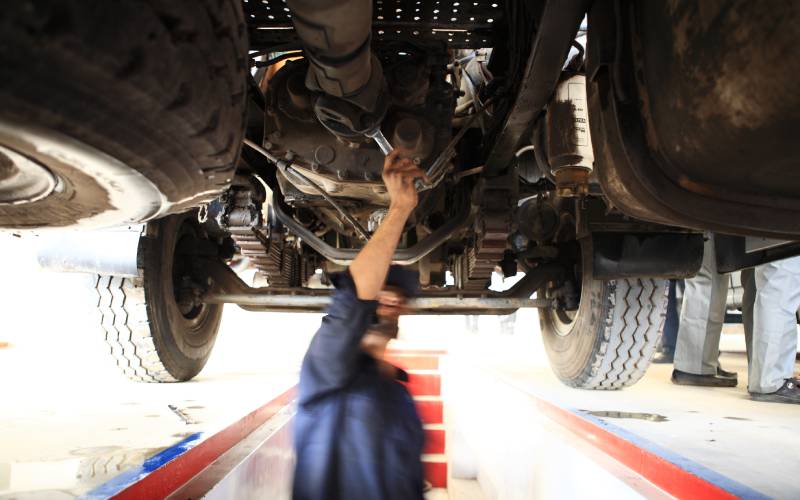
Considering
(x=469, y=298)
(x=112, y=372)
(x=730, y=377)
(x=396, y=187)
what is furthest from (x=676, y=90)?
(x=112, y=372)

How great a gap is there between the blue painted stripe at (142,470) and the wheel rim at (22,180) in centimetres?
53

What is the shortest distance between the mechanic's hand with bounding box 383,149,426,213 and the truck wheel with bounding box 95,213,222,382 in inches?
49.1

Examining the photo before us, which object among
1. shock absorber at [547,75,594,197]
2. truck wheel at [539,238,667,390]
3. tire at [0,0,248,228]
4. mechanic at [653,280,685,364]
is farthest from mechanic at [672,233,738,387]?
tire at [0,0,248,228]

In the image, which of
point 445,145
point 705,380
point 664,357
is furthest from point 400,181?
point 664,357

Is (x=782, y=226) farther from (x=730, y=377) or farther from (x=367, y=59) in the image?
(x=730, y=377)

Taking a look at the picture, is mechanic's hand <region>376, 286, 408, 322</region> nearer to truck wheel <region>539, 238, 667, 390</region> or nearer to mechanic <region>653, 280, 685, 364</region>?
truck wheel <region>539, 238, 667, 390</region>

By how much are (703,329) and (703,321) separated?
0.06m

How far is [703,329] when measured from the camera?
3135mm

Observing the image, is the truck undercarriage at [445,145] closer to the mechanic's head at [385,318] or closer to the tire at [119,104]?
the tire at [119,104]

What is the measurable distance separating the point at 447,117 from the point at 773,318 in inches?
84.2

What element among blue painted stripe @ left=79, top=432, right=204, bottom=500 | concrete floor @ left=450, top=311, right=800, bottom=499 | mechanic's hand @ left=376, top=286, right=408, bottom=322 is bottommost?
concrete floor @ left=450, top=311, right=800, bottom=499

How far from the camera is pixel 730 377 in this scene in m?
3.19

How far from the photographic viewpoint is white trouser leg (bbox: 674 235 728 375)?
3.15 m

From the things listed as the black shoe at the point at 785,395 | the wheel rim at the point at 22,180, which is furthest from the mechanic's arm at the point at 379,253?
the black shoe at the point at 785,395
